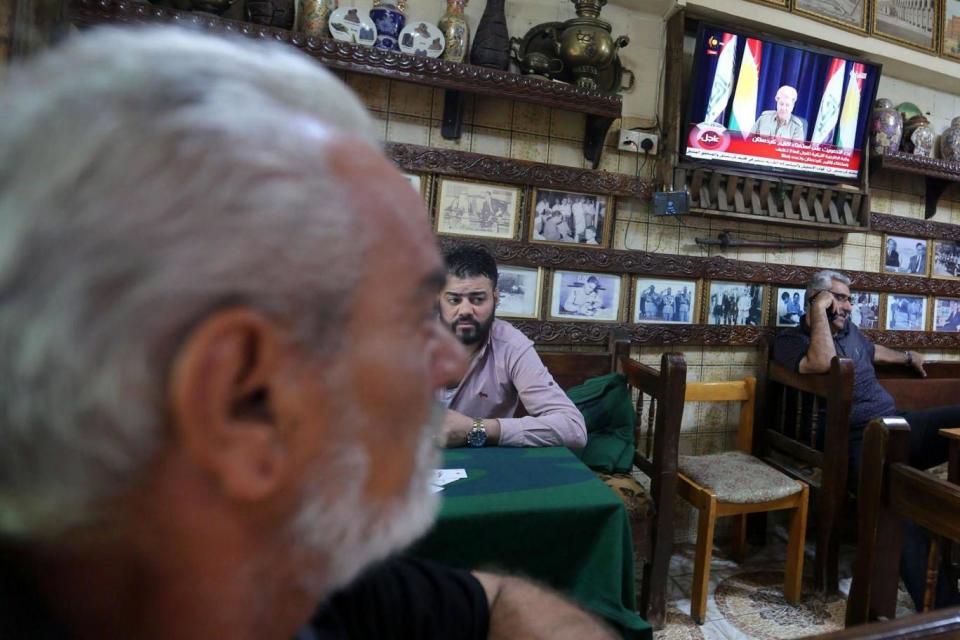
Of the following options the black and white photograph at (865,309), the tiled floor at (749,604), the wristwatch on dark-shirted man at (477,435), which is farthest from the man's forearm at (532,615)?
the black and white photograph at (865,309)

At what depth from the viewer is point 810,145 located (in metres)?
3.13

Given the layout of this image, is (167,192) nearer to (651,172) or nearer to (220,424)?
(220,424)

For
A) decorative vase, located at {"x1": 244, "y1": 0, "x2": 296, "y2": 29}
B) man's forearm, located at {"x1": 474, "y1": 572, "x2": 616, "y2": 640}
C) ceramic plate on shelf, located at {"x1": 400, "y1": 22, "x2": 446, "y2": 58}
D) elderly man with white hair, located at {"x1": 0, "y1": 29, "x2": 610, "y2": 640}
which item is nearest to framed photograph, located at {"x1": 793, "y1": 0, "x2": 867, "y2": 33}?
Result: ceramic plate on shelf, located at {"x1": 400, "y1": 22, "x2": 446, "y2": 58}

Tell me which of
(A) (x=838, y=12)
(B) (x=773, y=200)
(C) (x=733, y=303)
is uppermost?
(A) (x=838, y=12)

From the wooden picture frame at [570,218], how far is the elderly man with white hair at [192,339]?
242cm

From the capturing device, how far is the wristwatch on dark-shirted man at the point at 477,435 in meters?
1.77

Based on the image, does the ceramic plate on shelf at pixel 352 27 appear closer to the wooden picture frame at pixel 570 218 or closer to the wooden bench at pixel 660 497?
the wooden picture frame at pixel 570 218

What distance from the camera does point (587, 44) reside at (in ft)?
8.38

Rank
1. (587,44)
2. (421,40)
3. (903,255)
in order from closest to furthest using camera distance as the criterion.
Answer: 1. (421,40)
2. (587,44)
3. (903,255)

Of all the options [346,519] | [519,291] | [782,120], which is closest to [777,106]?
[782,120]

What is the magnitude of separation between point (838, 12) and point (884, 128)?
0.71 meters

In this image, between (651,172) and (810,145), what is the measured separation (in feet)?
3.05

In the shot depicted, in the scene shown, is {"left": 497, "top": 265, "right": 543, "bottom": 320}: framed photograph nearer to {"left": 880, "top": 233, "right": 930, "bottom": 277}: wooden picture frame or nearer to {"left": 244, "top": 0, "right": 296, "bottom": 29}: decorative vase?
{"left": 244, "top": 0, "right": 296, "bottom": 29}: decorative vase

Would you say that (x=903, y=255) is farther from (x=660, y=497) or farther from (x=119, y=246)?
(x=119, y=246)
